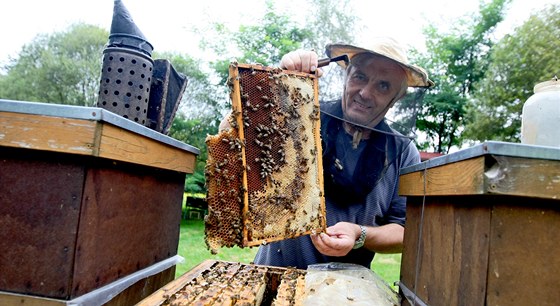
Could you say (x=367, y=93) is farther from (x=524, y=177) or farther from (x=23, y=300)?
(x=23, y=300)

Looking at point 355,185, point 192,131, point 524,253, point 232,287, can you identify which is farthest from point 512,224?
point 192,131

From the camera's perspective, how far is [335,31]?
49.4 feet

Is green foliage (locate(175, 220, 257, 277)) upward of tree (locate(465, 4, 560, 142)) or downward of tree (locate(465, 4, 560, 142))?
downward

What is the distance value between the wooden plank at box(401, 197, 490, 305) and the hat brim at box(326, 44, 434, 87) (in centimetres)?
89

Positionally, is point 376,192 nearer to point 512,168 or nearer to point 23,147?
point 512,168

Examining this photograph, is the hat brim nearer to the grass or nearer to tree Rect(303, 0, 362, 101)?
the grass

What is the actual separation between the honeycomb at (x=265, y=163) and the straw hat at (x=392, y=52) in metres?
0.50

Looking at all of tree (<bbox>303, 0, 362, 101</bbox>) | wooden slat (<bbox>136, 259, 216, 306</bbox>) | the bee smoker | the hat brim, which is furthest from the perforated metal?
tree (<bbox>303, 0, 362, 101</bbox>)

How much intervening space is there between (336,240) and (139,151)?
3.91 ft

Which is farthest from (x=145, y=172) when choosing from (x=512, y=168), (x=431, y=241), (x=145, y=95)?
(x=512, y=168)

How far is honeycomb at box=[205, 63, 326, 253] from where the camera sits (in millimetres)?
1808

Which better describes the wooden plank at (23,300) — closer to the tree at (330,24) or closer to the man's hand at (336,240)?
the man's hand at (336,240)

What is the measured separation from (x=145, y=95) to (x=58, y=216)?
72 centimetres

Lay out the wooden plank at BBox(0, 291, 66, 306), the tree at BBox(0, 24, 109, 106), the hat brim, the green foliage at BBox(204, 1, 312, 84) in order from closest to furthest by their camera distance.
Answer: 1. the wooden plank at BBox(0, 291, 66, 306)
2. the hat brim
3. the green foliage at BBox(204, 1, 312, 84)
4. the tree at BBox(0, 24, 109, 106)
